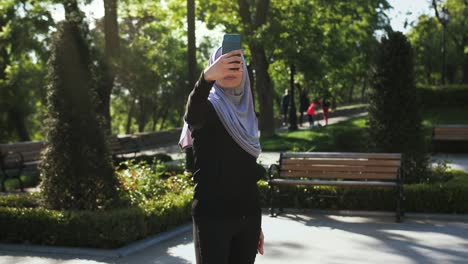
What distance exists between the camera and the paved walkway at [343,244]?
7.14 metres

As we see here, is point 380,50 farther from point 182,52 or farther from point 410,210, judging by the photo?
point 182,52

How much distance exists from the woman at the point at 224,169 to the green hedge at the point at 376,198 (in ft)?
22.3

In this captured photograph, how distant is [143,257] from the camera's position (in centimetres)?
742

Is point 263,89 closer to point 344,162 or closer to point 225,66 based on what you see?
point 344,162

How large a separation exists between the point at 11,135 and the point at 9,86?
256 inches

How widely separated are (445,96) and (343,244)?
26.7 metres

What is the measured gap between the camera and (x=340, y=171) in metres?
10.3

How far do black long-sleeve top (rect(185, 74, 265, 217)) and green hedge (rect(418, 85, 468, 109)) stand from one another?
30.5m

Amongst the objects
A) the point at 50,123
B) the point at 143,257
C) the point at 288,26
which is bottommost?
the point at 143,257

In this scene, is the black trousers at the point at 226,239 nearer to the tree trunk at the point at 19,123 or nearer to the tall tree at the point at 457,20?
the tree trunk at the point at 19,123

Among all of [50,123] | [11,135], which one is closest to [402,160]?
[50,123]

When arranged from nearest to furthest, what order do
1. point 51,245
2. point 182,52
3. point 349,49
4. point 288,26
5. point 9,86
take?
point 51,245 < point 288,26 < point 349,49 < point 9,86 < point 182,52

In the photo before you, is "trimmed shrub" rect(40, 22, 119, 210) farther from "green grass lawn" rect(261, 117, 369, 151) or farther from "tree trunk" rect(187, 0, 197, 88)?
"tree trunk" rect(187, 0, 197, 88)

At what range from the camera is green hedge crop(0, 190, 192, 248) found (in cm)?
773
